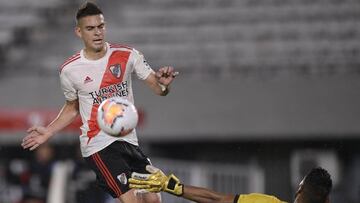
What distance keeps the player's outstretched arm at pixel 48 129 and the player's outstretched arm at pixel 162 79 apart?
Result: 62 centimetres

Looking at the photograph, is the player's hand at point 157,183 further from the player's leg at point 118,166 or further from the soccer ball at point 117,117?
the player's leg at point 118,166

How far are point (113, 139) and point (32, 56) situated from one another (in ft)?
24.6

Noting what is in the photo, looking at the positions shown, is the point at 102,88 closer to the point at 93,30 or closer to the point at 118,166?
the point at 93,30

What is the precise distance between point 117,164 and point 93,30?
1.04 meters

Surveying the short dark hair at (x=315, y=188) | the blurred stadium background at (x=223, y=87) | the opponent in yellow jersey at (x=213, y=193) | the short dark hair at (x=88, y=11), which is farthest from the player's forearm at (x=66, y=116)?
the blurred stadium background at (x=223, y=87)

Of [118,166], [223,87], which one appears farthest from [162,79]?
[223,87]

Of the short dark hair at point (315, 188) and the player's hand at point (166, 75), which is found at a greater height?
the player's hand at point (166, 75)

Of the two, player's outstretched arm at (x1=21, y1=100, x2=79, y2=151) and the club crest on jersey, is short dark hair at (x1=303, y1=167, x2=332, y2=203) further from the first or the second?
player's outstretched arm at (x1=21, y1=100, x2=79, y2=151)

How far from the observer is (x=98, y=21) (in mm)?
6770

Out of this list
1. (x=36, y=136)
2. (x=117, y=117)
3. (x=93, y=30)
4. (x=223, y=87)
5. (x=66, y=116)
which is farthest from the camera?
(x=223, y=87)

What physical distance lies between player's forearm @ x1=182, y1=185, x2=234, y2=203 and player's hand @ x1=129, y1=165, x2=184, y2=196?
3.0 inches

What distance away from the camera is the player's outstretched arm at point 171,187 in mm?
6184

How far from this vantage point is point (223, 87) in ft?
43.5

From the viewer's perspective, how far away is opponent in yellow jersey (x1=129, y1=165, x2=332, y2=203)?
20.1ft
